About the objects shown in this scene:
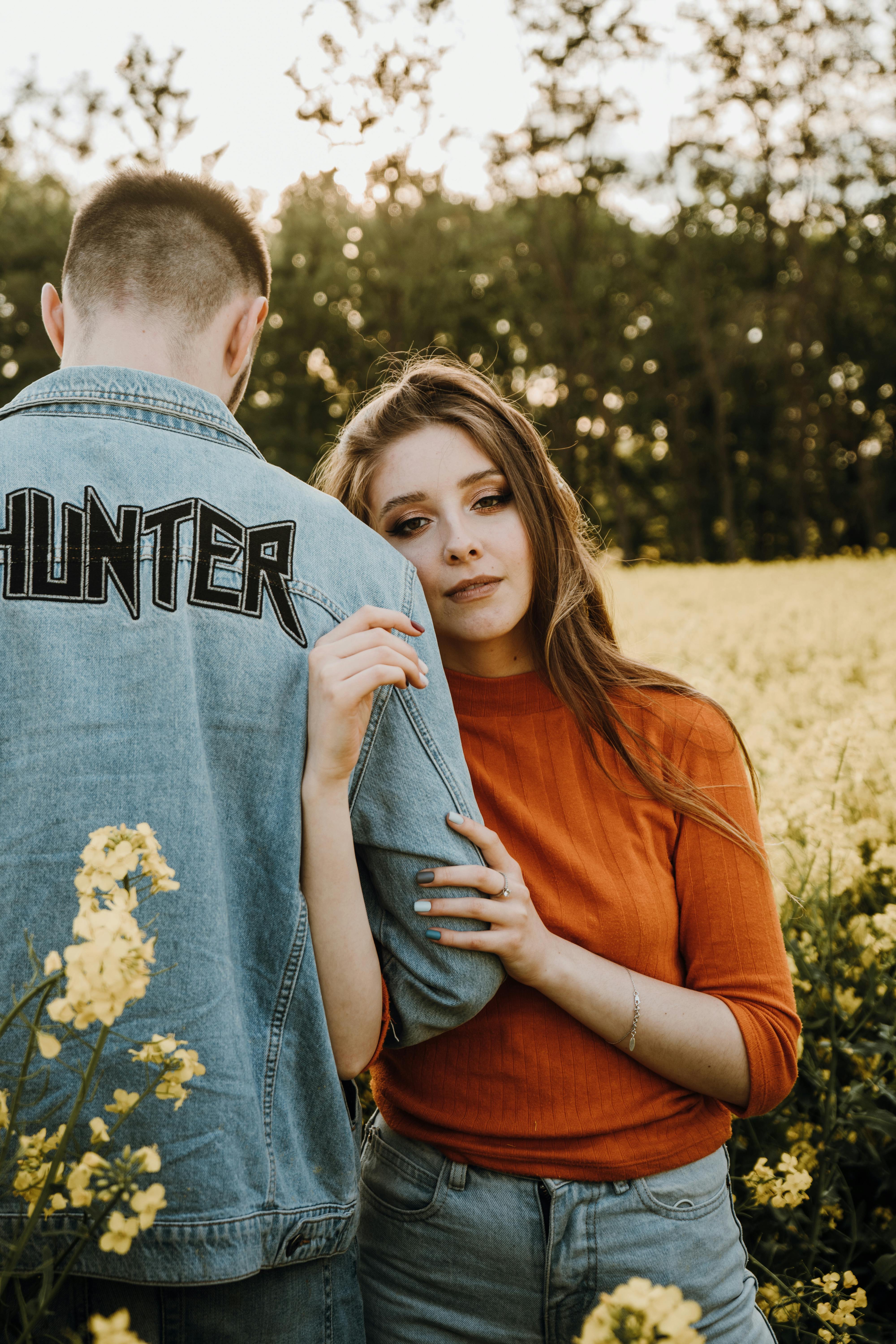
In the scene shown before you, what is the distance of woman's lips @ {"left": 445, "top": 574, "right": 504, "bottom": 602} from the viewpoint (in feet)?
6.61

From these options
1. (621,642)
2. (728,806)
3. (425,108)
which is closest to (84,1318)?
(728,806)

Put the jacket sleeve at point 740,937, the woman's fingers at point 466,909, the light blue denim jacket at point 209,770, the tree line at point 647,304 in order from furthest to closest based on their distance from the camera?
the tree line at point 647,304
the jacket sleeve at point 740,937
the woman's fingers at point 466,909
the light blue denim jacket at point 209,770

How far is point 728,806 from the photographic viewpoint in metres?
1.86

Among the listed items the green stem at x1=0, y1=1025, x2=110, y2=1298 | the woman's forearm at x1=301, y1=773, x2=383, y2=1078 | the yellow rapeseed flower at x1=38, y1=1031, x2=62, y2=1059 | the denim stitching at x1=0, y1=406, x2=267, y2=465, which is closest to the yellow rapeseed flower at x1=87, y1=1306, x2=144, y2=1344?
the green stem at x1=0, y1=1025, x2=110, y2=1298

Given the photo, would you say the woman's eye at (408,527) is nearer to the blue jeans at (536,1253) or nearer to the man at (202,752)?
the man at (202,752)

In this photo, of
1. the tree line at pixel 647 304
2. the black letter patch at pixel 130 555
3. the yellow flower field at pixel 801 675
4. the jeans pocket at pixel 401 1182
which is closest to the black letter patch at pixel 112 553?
the black letter patch at pixel 130 555

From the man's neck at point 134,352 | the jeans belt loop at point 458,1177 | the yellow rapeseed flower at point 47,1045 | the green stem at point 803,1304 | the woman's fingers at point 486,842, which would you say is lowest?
the green stem at point 803,1304

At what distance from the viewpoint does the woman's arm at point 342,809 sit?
1.37 m

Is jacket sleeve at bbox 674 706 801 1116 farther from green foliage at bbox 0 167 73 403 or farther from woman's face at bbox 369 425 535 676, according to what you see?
green foliage at bbox 0 167 73 403

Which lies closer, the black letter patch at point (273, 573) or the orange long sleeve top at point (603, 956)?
the black letter patch at point (273, 573)

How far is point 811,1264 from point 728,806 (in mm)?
1303

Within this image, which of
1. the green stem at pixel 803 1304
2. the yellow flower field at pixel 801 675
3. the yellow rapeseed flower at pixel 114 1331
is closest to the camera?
the yellow rapeseed flower at pixel 114 1331

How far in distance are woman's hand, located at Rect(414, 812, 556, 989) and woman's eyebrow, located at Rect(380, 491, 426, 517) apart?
79cm

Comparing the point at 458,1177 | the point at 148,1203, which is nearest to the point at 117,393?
the point at 148,1203
